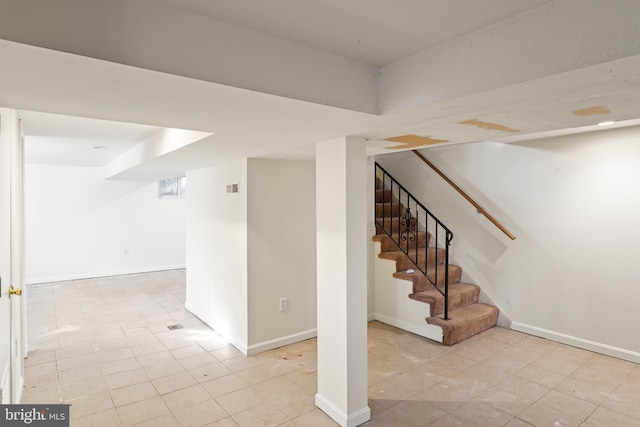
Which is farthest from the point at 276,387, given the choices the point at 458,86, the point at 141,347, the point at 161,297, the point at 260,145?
the point at 161,297

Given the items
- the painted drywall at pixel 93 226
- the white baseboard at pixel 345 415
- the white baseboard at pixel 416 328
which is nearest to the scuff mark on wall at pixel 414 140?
the white baseboard at pixel 345 415

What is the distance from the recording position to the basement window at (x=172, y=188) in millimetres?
7820

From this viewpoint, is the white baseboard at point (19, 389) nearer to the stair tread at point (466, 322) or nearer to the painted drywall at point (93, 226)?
the stair tread at point (466, 322)

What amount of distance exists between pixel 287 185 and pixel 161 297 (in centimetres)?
332

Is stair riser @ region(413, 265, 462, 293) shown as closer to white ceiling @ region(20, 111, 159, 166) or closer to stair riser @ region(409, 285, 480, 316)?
stair riser @ region(409, 285, 480, 316)

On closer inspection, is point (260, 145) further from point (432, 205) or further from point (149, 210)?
point (149, 210)

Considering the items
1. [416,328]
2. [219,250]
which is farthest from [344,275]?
A: [219,250]

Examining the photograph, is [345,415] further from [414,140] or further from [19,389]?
[19,389]

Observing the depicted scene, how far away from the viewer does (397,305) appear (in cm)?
427

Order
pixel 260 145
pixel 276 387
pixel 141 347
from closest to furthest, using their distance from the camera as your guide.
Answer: pixel 260 145 < pixel 276 387 < pixel 141 347

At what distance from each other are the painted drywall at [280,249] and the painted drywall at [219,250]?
10 centimetres

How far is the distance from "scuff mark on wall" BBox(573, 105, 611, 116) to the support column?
1.19 m

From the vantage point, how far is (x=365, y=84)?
5.38 ft

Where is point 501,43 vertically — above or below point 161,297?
above
